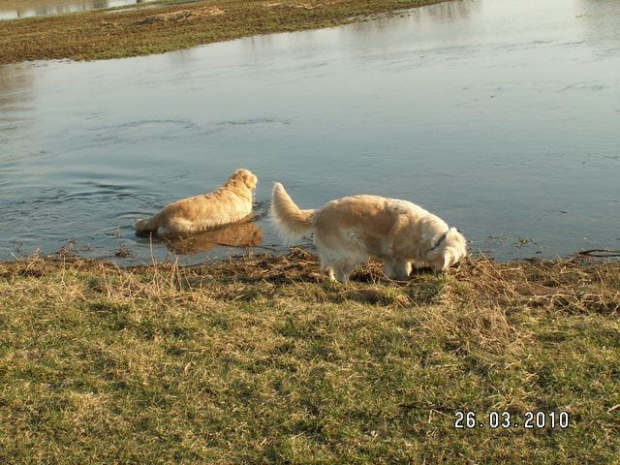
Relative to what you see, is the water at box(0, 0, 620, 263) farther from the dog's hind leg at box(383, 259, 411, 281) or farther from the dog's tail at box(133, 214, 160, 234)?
the dog's hind leg at box(383, 259, 411, 281)

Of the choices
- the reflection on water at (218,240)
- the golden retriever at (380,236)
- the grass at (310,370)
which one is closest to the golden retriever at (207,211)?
the reflection on water at (218,240)

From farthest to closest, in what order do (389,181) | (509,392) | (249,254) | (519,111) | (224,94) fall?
(224,94), (519,111), (389,181), (249,254), (509,392)

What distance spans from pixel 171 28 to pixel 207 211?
104 ft

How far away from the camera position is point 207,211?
10.6 metres

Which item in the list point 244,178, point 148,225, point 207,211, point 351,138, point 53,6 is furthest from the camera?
point 53,6

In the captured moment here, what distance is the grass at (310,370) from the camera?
4383mm

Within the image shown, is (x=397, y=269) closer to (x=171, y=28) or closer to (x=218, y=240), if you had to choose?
(x=218, y=240)

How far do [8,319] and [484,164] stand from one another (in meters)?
7.90

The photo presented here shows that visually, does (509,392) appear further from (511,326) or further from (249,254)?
(249,254)

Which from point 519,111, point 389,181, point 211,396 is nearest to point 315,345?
point 211,396

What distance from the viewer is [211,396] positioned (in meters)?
4.99
